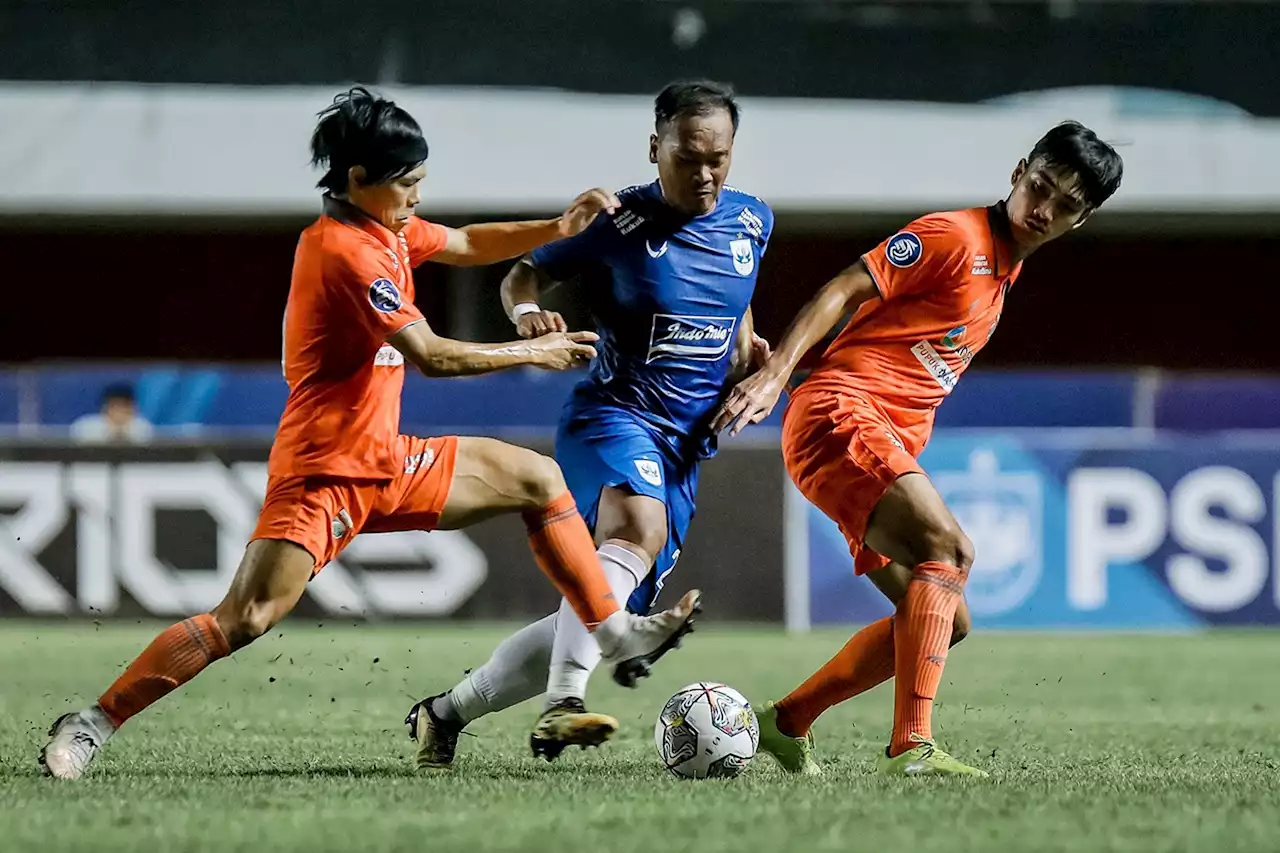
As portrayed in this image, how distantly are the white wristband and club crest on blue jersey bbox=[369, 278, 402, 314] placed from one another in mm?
638

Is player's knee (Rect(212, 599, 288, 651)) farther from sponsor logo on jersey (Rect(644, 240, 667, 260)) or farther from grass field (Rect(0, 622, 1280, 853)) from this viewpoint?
sponsor logo on jersey (Rect(644, 240, 667, 260))

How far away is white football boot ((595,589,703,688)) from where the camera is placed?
193 inches

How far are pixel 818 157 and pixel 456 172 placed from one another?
11.5ft

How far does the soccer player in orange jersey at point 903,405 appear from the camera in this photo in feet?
17.0

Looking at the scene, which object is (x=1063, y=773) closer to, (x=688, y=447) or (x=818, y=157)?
(x=688, y=447)

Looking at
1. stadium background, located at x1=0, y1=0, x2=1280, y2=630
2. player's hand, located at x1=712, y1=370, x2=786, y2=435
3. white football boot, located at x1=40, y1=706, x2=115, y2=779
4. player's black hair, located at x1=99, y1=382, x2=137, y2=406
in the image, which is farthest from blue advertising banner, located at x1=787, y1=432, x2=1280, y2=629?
white football boot, located at x1=40, y1=706, x2=115, y2=779

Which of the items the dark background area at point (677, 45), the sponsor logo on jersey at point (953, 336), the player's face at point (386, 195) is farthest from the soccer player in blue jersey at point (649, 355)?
the dark background area at point (677, 45)

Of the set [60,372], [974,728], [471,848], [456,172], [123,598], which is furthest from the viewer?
[456,172]

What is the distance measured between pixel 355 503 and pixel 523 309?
2.83ft

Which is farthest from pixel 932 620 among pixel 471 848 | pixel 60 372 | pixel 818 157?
pixel 818 157

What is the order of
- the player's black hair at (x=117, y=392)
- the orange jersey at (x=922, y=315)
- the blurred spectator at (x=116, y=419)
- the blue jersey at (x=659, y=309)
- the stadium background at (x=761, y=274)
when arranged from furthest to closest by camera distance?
the player's black hair at (x=117, y=392)
the blurred spectator at (x=116, y=419)
the stadium background at (x=761, y=274)
the blue jersey at (x=659, y=309)
the orange jersey at (x=922, y=315)

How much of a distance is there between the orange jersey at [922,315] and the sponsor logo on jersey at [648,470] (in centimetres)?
50

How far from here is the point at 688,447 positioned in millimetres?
5820

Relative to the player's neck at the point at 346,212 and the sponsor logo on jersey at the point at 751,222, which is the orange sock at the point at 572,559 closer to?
the player's neck at the point at 346,212
